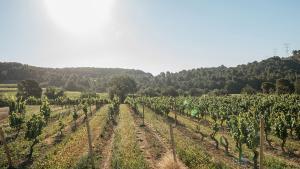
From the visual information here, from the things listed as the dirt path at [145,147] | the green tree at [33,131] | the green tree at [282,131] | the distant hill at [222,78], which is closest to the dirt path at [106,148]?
the dirt path at [145,147]

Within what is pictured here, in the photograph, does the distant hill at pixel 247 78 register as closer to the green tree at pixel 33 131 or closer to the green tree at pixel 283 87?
the green tree at pixel 283 87

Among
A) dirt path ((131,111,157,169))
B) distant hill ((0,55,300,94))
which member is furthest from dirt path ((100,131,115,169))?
distant hill ((0,55,300,94))

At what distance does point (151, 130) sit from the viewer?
4319 cm

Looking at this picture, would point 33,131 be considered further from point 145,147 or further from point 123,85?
point 123,85

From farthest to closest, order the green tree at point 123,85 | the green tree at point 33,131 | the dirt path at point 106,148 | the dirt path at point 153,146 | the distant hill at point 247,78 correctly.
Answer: the distant hill at point 247,78
the green tree at point 123,85
the green tree at point 33,131
the dirt path at point 153,146
the dirt path at point 106,148

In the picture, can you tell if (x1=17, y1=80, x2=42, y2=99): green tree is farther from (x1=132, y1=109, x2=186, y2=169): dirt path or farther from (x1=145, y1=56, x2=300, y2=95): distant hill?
(x1=132, y1=109, x2=186, y2=169): dirt path

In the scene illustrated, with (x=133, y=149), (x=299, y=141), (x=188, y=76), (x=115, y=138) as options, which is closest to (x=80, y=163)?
(x=133, y=149)

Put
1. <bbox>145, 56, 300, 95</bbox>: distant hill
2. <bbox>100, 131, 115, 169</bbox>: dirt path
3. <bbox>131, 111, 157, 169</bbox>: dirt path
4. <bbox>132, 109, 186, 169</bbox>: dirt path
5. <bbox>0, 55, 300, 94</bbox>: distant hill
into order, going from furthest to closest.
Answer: <bbox>0, 55, 300, 94</bbox>: distant hill, <bbox>145, 56, 300, 95</bbox>: distant hill, <bbox>132, 109, 186, 169</bbox>: dirt path, <bbox>131, 111, 157, 169</bbox>: dirt path, <bbox>100, 131, 115, 169</bbox>: dirt path

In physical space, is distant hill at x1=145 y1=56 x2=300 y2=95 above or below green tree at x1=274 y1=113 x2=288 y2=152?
above

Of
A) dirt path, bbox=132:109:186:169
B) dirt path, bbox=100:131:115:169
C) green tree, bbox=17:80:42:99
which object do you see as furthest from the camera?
green tree, bbox=17:80:42:99

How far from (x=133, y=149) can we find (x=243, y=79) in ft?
376

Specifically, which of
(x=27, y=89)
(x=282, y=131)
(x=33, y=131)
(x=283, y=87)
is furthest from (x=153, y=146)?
(x=27, y=89)

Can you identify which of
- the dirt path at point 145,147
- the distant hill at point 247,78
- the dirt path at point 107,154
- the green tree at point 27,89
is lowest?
the dirt path at point 107,154

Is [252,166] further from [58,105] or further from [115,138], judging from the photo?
[58,105]
